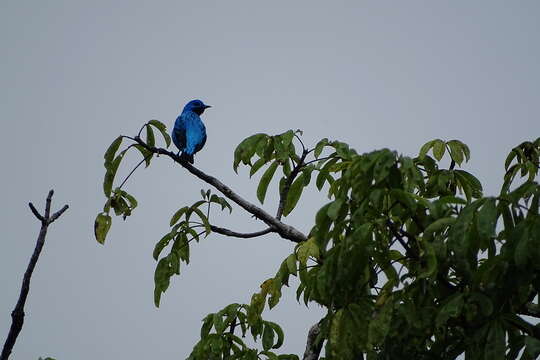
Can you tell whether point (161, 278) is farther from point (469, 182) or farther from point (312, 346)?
point (469, 182)

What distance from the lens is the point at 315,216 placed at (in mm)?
2658

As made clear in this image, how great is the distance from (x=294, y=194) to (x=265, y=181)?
7.6 inches

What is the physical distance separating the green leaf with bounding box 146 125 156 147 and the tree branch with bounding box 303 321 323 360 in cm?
147

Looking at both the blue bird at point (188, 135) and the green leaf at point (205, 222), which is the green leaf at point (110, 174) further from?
the blue bird at point (188, 135)

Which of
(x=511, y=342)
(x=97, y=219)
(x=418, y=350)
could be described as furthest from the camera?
(x=97, y=219)

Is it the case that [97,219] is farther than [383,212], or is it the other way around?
[97,219]

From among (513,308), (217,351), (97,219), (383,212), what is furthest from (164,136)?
(513,308)

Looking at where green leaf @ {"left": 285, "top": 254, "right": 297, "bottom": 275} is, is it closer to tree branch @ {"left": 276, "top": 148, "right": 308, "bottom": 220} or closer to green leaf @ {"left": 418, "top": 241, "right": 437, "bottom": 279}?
tree branch @ {"left": 276, "top": 148, "right": 308, "bottom": 220}

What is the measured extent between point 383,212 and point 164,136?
5.78 feet

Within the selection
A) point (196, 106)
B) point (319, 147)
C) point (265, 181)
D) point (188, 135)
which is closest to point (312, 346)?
point (265, 181)

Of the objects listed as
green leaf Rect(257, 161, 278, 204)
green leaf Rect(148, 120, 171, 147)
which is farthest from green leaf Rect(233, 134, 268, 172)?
green leaf Rect(148, 120, 171, 147)

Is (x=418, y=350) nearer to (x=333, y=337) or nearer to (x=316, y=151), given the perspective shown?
(x=333, y=337)

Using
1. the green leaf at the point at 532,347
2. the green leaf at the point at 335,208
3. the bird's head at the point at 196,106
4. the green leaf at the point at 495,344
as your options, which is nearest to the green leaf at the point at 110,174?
the green leaf at the point at 335,208

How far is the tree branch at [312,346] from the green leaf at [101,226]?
134 cm
